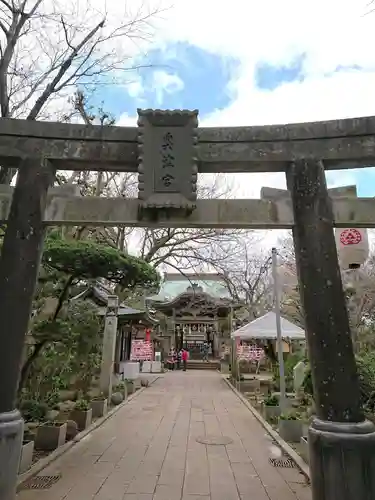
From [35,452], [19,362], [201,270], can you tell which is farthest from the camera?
[201,270]

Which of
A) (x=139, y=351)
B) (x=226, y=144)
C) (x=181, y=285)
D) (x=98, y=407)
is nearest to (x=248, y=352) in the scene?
(x=139, y=351)

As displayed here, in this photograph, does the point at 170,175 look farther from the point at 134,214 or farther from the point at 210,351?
the point at 210,351

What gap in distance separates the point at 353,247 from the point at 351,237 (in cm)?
19

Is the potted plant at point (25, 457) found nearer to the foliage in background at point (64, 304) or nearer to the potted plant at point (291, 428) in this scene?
the foliage in background at point (64, 304)

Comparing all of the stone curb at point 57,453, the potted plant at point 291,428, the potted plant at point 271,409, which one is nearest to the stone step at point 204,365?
the potted plant at point 271,409

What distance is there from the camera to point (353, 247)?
6656 mm

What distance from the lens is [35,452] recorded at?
6.87 meters

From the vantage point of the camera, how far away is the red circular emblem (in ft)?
21.9

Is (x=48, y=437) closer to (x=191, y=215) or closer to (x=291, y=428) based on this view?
(x=291, y=428)

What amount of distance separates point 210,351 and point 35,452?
33501 millimetres

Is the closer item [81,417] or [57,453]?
[57,453]

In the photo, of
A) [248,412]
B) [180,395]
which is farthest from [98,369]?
[248,412]

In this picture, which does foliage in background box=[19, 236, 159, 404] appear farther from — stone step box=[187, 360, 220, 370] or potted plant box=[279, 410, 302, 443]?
stone step box=[187, 360, 220, 370]

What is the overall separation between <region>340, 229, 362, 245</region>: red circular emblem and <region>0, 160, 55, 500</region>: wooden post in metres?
4.80
